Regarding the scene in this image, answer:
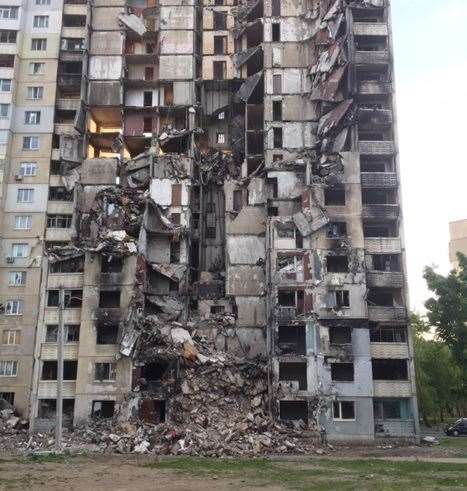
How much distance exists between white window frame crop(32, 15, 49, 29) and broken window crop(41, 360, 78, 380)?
37820 millimetres

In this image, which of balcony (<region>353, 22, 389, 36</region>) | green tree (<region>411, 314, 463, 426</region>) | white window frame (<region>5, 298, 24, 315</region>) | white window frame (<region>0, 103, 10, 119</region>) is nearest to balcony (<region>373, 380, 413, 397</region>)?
green tree (<region>411, 314, 463, 426</region>)

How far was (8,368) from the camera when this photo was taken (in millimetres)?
50594

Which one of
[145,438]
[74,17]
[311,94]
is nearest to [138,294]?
[145,438]

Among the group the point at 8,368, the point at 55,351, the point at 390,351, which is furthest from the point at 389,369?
the point at 8,368

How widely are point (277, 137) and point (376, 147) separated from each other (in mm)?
10285

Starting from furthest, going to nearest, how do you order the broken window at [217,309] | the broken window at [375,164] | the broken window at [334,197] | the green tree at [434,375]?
the green tree at [434,375], the broken window at [375,164], the broken window at [217,309], the broken window at [334,197]

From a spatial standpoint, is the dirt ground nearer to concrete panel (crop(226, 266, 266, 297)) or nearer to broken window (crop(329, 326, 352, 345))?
broken window (crop(329, 326, 352, 345))

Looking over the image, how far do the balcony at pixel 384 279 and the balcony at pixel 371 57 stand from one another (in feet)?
70.1

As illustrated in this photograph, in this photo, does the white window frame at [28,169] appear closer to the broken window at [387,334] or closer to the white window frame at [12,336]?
the white window frame at [12,336]

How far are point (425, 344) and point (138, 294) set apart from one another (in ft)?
102

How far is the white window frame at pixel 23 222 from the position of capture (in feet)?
182

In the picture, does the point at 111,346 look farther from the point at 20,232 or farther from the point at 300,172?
the point at 300,172

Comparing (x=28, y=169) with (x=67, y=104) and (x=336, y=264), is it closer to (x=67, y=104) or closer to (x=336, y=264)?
(x=67, y=104)

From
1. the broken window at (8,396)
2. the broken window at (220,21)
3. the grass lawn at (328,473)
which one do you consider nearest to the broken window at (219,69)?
the broken window at (220,21)
